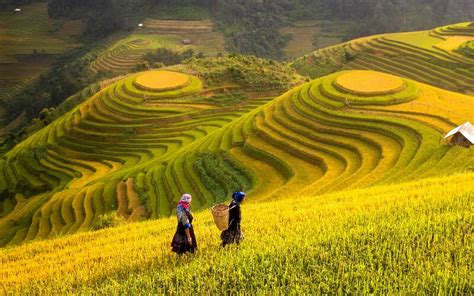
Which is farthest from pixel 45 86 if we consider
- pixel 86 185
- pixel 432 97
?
pixel 432 97

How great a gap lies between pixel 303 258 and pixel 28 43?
14756cm

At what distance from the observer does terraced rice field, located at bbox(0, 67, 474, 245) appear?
29375 millimetres

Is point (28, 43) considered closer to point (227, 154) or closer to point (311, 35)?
point (311, 35)

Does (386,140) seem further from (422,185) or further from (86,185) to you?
(86,185)

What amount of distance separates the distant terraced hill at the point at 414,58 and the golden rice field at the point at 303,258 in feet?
201

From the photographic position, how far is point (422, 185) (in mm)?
18500

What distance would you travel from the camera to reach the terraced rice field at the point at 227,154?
96.4 feet

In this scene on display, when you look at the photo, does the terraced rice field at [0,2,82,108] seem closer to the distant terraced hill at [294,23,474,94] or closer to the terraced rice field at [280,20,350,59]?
the terraced rice field at [280,20,350,59]

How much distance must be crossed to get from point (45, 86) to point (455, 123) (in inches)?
4011

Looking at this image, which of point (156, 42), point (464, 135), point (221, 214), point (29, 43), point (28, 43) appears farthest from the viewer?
point (29, 43)

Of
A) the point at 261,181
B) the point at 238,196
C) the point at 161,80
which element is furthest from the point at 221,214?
the point at 161,80

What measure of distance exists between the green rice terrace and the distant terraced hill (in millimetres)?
79193

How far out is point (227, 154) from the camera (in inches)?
1480

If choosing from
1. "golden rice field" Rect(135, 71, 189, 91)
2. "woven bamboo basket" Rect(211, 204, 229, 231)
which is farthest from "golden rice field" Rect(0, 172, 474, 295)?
"golden rice field" Rect(135, 71, 189, 91)
